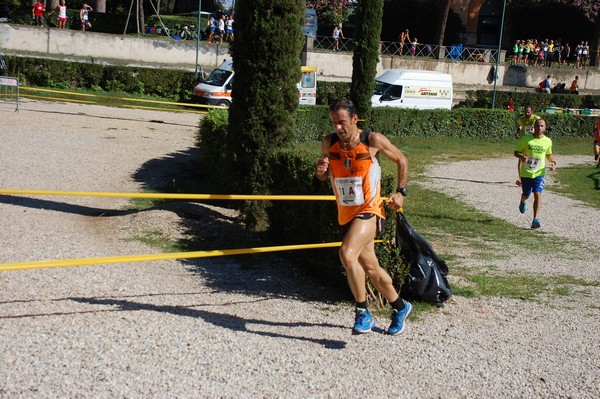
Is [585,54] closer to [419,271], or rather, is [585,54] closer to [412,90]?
[412,90]

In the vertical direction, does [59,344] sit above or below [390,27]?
below

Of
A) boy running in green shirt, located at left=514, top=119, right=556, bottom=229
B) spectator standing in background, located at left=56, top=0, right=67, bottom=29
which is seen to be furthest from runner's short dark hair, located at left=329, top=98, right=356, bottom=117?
spectator standing in background, located at left=56, top=0, right=67, bottom=29

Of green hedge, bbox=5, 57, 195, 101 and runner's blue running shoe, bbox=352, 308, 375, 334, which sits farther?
green hedge, bbox=5, 57, 195, 101

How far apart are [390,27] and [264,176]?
136 ft

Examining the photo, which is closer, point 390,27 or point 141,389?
point 141,389

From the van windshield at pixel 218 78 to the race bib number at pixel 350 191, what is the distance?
23967 millimetres

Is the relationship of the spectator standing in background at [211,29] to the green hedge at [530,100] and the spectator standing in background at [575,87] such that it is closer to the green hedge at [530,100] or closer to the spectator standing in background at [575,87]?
the green hedge at [530,100]

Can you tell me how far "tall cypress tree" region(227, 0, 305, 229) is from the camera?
1136 cm

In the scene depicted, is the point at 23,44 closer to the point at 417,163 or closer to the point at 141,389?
the point at 417,163

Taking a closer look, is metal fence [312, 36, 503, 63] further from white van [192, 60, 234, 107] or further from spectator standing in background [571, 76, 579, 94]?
white van [192, 60, 234, 107]

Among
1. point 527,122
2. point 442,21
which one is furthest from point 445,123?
point 442,21

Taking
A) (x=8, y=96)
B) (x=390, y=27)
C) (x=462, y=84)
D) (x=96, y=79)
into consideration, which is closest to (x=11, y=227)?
(x=8, y=96)

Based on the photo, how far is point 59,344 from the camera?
6.31 metres

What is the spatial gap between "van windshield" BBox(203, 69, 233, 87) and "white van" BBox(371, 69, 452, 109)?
6.05 meters
